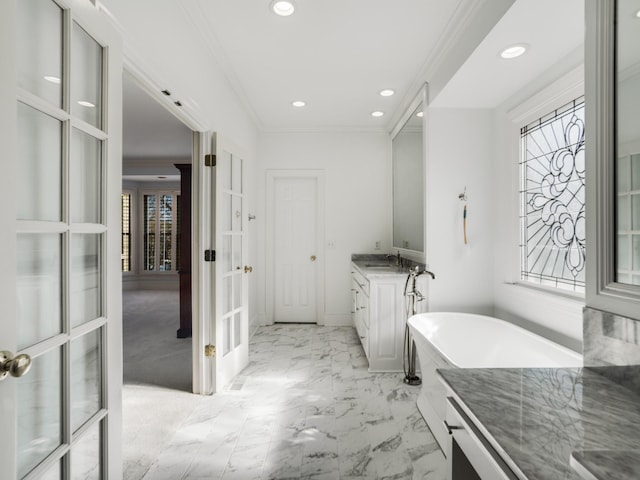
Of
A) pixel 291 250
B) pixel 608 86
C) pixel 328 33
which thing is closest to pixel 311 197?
pixel 291 250

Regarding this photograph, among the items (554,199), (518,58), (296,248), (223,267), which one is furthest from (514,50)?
(296,248)

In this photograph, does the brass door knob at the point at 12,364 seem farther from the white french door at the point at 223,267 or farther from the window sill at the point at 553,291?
the window sill at the point at 553,291

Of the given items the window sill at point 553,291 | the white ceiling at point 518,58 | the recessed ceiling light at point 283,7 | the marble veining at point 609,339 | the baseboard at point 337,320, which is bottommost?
the baseboard at point 337,320

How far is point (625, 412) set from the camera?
828 millimetres

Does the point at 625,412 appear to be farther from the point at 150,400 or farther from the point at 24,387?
the point at 150,400

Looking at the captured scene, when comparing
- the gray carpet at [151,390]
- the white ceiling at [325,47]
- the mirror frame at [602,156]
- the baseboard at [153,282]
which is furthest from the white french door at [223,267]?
the baseboard at [153,282]

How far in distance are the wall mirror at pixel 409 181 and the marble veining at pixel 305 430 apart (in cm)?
135

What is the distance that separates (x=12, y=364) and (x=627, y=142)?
1776 mm

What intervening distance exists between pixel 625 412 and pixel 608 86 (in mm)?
943

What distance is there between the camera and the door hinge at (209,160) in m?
2.54

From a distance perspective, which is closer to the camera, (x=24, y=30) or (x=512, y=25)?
(x=24, y=30)

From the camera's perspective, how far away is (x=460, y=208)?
118 inches

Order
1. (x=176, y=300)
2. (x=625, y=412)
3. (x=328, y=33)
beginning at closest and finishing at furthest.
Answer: (x=625, y=412), (x=328, y=33), (x=176, y=300)

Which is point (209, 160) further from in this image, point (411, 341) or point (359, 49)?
point (411, 341)
